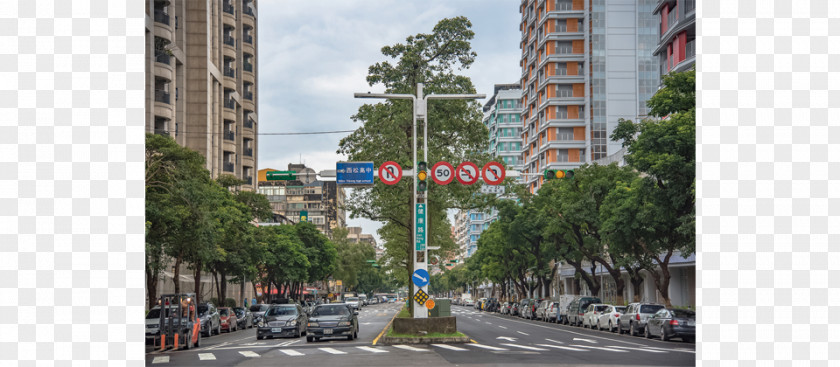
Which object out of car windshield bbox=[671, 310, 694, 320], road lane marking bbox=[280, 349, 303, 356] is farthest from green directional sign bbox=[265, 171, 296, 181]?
car windshield bbox=[671, 310, 694, 320]

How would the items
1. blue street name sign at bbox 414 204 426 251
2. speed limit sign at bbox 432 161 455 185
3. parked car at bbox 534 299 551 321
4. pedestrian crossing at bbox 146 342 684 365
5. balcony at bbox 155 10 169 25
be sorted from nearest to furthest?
pedestrian crossing at bbox 146 342 684 365
speed limit sign at bbox 432 161 455 185
blue street name sign at bbox 414 204 426 251
balcony at bbox 155 10 169 25
parked car at bbox 534 299 551 321

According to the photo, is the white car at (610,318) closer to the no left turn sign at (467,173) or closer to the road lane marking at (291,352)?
the no left turn sign at (467,173)

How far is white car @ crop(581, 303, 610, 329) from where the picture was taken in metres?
48.3

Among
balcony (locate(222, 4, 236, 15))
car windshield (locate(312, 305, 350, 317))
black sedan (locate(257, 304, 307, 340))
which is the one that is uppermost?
balcony (locate(222, 4, 236, 15))

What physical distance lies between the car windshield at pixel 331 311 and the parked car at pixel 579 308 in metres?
23.5

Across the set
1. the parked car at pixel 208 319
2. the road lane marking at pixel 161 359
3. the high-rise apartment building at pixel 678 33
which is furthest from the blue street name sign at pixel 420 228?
the high-rise apartment building at pixel 678 33

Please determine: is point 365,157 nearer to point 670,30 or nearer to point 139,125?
point 670,30

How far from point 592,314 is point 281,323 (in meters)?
19.7

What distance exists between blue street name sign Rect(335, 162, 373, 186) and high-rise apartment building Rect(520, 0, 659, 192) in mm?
70533

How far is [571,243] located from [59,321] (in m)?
48.1

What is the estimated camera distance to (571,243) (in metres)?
57.9

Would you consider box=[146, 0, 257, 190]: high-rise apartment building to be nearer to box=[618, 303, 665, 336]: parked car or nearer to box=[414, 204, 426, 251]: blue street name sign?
box=[414, 204, 426, 251]: blue street name sign

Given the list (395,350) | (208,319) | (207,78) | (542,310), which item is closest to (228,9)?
(207,78)

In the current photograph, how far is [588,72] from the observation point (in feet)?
321
